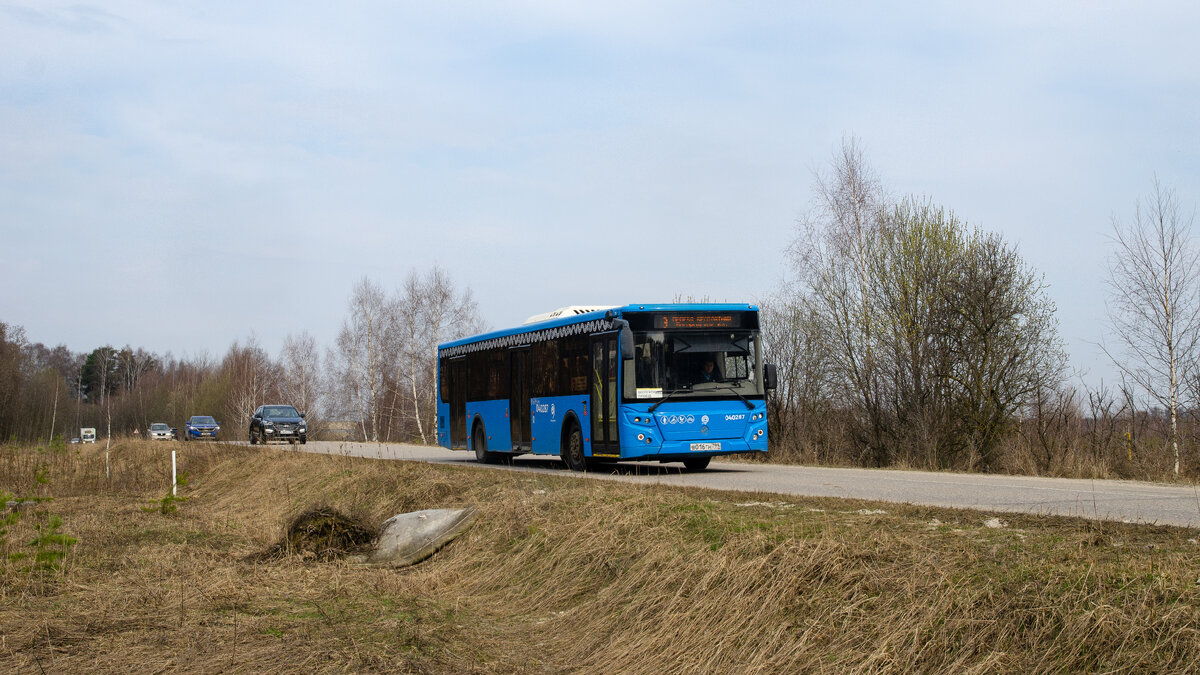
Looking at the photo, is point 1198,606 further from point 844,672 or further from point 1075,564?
point 844,672

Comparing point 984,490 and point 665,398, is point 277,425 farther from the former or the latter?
point 984,490

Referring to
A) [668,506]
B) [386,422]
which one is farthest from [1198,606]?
[386,422]

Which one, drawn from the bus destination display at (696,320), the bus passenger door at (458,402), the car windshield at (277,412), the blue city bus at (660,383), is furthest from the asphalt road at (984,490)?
the car windshield at (277,412)

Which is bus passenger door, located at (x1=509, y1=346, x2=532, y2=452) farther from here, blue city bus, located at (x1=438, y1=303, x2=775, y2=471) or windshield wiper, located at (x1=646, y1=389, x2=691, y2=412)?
windshield wiper, located at (x1=646, y1=389, x2=691, y2=412)

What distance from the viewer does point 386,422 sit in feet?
221

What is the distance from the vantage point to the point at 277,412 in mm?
44312

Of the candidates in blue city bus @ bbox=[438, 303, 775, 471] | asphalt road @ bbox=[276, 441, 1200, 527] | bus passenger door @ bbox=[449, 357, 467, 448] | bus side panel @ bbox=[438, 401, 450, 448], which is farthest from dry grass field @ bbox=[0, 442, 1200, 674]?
bus side panel @ bbox=[438, 401, 450, 448]

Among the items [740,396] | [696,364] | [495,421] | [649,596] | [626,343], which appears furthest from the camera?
[495,421]

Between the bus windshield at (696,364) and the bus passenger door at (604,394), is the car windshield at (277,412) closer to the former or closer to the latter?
the bus passenger door at (604,394)

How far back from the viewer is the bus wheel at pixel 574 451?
1977cm

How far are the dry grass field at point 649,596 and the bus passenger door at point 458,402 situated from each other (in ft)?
42.8

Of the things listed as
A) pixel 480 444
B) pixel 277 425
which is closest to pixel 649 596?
pixel 480 444

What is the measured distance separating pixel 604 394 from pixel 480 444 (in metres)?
7.10

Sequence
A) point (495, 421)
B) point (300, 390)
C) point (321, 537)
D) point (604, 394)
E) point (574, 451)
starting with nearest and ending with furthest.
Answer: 1. point (321, 537)
2. point (604, 394)
3. point (574, 451)
4. point (495, 421)
5. point (300, 390)
